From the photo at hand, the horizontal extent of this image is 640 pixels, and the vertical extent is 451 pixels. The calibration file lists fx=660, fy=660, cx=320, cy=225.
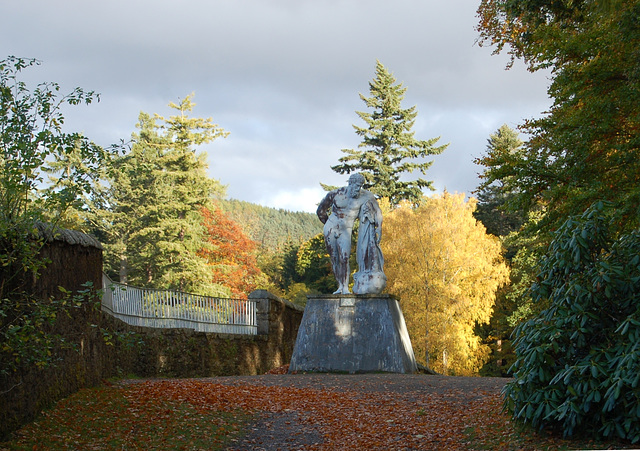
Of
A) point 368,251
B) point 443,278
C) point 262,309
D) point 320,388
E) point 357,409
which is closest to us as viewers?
point 357,409

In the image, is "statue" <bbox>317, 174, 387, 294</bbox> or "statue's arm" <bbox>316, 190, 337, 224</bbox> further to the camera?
"statue's arm" <bbox>316, 190, 337, 224</bbox>

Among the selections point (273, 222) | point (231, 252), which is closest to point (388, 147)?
point (231, 252)

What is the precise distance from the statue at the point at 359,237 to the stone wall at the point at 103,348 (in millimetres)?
3812

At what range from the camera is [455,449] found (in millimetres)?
6262

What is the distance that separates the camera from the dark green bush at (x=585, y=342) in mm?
5336

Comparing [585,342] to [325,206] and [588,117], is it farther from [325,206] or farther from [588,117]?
[325,206]

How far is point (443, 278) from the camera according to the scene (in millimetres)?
29859

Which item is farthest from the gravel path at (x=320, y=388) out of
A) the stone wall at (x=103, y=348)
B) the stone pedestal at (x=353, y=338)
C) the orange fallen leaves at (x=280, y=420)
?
the stone wall at (x=103, y=348)

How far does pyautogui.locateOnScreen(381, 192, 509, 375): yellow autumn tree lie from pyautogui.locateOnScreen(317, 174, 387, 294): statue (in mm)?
15520

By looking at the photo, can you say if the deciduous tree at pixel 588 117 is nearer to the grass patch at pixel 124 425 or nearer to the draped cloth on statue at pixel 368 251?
the draped cloth on statue at pixel 368 251

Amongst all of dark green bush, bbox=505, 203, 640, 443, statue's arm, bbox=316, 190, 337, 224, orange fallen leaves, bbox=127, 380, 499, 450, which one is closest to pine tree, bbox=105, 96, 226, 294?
statue's arm, bbox=316, 190, 337, 224

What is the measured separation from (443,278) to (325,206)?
54.0ft

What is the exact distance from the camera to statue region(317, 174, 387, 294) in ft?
46.0

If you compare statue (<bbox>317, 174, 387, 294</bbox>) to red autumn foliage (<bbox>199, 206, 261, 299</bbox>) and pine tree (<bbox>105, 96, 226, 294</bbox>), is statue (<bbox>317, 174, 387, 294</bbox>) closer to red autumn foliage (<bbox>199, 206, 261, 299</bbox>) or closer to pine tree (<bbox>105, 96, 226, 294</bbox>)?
pine tree (<bbox>105, 96, 226, 294</bbox>)
